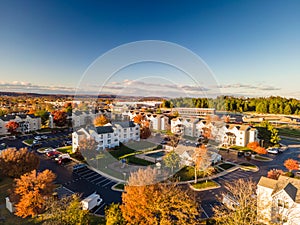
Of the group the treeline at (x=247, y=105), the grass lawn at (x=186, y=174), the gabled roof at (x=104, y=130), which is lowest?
the grass lawn at (x=186, y=174)

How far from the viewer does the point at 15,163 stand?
13859 millimetres

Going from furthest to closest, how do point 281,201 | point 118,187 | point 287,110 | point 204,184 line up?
point 287,110 < point 204,184 < point 118,187 < point 281,201

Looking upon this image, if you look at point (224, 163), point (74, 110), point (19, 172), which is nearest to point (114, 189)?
point (19, 172)

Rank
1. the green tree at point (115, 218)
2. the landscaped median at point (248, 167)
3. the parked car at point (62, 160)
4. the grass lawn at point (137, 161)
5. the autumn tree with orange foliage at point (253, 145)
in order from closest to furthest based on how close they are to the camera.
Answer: the green tree at point (115, 218) < the landscaped median at point (248, 167) < the grass lawn at point (137, 161) < the parked car at point (62, 160) < the autumn tree with orange foliage at point (253, 145)

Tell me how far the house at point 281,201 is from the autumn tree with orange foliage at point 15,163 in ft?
50.0

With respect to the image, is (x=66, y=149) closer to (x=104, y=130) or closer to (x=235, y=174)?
(x=104, y=130)

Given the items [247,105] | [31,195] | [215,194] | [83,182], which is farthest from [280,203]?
[247,105]

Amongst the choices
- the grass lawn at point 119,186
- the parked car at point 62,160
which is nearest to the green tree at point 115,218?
the grass lawn at point 119,186

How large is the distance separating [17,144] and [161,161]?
20.4 meters

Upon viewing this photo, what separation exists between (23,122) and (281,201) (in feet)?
119

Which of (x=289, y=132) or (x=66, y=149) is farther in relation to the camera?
(x=289, y=132)

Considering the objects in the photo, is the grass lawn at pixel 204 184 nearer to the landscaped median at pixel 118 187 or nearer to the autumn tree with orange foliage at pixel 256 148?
the landscaped median at pixel 118 187

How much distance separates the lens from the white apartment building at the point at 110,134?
21906 millimetres

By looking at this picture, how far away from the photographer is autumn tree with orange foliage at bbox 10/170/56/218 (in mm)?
10000
